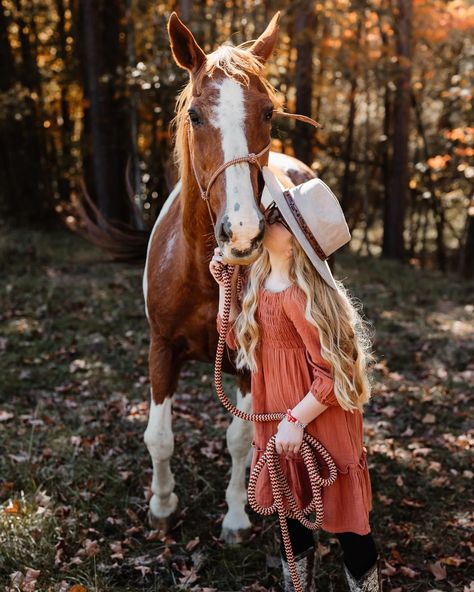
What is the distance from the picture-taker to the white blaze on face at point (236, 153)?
2.20 meters

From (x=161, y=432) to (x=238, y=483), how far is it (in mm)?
577

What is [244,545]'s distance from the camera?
3520 mm

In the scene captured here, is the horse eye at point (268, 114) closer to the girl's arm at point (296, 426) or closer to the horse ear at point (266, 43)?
the horse ear at point (266, 43)

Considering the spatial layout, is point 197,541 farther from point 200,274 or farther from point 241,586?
point 200,274

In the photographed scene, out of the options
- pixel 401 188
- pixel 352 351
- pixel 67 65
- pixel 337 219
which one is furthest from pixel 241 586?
pixel 67 65

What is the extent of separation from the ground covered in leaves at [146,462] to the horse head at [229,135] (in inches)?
75.1

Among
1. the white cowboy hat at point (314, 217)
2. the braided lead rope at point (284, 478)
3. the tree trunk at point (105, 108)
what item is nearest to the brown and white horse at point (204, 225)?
the white cowboy hat at point (314, 217)

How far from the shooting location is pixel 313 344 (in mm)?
2334

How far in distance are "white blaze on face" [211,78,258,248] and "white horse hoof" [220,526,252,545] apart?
2.04m

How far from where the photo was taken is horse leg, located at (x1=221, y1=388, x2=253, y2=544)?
3545 millimetres

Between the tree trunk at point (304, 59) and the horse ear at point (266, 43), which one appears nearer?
the horse ear at point (266, 43)

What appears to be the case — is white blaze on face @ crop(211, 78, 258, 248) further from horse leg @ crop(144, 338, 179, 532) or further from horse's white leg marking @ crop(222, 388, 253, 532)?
horse's white leg marking @ crop(222, 388, 253, 532)

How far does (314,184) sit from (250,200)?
0.81 ft

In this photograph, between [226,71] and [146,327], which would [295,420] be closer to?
[226,71]
